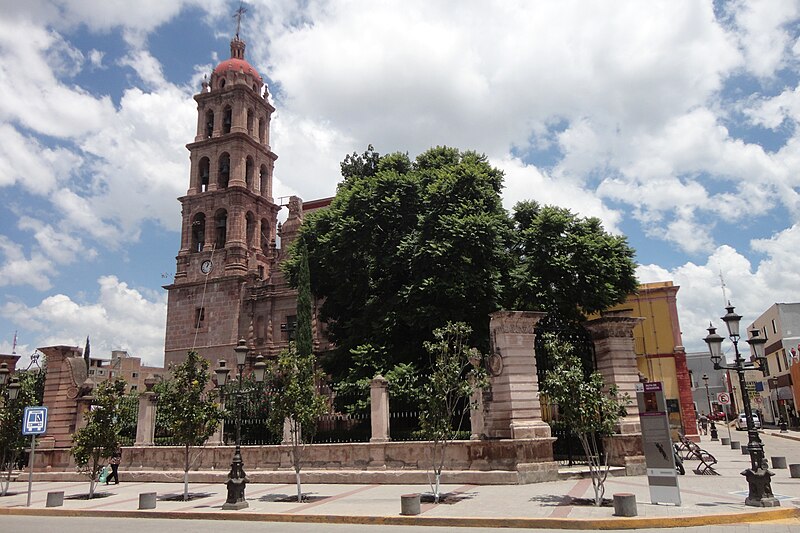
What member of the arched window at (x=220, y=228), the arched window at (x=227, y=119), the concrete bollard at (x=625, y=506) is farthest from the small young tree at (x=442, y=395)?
the arched window at (x=227, y=119)

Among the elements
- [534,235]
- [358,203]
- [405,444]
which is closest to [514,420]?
[405,444]

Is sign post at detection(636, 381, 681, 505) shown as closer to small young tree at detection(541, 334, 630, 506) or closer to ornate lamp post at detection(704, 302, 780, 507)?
small young tree at detection(541, 334, 630, 506)

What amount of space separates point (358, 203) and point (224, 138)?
81.9 ft

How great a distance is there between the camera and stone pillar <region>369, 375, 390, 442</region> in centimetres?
1825

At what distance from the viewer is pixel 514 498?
44.1 feet

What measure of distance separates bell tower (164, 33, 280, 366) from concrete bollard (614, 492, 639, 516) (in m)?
35.6

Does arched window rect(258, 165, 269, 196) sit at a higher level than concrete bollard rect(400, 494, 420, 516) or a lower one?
higher

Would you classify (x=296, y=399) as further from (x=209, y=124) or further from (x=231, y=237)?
(x=209, y=124)

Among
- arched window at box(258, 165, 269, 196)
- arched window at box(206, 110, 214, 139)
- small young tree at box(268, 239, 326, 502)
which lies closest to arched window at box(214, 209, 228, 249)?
arched window at box(258, 165, 269, 196)

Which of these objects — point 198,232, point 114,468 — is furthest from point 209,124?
point 114,468

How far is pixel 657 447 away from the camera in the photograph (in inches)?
470

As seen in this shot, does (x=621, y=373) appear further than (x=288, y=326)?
No

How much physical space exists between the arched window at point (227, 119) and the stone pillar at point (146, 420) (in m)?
29.3

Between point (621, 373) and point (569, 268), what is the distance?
606 centimetres
